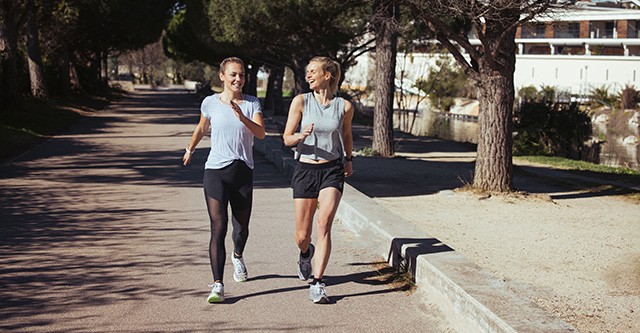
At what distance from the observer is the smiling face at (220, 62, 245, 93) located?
635 cm

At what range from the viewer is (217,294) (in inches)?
243

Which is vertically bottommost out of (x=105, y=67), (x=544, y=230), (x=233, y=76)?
(x=544, y=230)

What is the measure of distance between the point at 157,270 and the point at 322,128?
197cm

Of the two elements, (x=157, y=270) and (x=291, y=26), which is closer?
(x=157, y=270)

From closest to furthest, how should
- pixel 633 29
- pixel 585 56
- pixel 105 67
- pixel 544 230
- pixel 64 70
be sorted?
pixel 544 230 → pixel 64 70 → pixel 105 67 → pixel 585 56 → pixel 633 29

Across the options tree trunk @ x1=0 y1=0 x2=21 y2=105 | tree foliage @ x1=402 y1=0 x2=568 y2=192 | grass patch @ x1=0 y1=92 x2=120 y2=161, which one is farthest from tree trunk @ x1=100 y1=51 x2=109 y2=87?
tree foliage @ x1=402 y1=0 x2=568 y2=192

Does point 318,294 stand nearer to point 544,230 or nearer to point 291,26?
point 544,230

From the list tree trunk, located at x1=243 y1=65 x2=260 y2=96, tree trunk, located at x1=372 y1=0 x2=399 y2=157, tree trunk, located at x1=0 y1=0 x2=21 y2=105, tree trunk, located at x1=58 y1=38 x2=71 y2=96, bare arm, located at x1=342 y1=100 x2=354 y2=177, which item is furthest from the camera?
tree trunk, located at x1=243 y1=65 x2=260 y2=96

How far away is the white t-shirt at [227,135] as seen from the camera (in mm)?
6395

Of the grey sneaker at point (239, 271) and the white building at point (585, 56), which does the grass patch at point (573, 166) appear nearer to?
the grey sneaker at point (239, 271)

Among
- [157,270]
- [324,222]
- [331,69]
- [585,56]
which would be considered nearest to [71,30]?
[157,270]

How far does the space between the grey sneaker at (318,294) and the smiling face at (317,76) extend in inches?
56.9

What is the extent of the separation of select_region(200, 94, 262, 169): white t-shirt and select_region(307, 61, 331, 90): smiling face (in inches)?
19.7

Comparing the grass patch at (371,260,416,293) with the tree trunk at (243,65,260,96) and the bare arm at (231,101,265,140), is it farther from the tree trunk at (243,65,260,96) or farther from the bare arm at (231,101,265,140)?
the tree trunk at (243,65,260,96)
